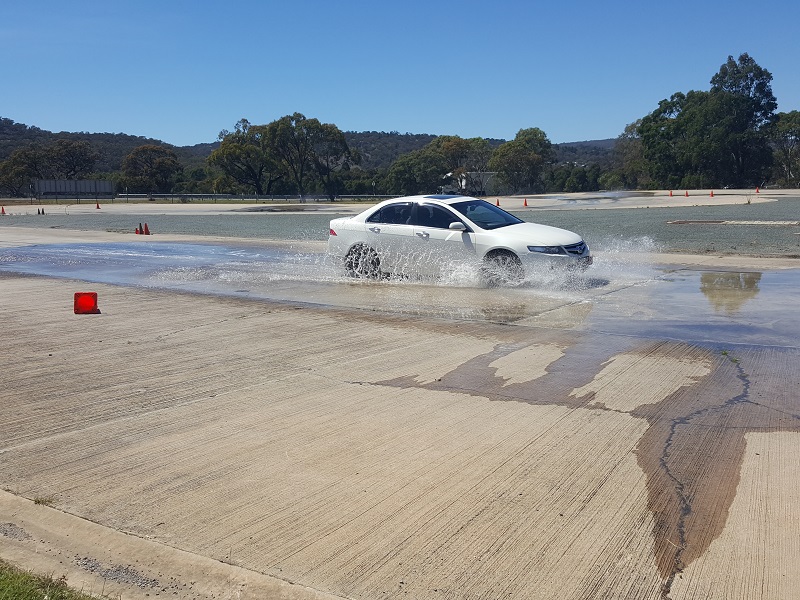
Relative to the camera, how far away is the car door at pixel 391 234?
14.1 meters

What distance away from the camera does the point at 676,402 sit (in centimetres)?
631

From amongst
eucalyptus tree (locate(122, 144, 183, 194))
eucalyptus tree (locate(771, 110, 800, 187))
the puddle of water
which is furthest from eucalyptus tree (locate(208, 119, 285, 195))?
the puddle of water

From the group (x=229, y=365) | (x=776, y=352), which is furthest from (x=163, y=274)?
(x=776, y=352)

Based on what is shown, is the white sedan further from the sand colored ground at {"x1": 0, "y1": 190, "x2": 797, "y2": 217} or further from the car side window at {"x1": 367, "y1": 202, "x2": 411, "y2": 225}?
the sand colored ground at {"x1": 0, "y1": 190, "x2": 797, "y2": 217}

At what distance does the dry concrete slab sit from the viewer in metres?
3.74

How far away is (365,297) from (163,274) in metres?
5.18

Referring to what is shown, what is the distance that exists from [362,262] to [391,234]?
30.9 inches

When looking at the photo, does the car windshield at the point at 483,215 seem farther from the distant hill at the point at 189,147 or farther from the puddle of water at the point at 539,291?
the distant hill at the point at 189,147

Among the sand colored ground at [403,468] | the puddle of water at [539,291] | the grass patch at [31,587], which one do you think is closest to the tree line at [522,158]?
the puddle of water at [539,291]

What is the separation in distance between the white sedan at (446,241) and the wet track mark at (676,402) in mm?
4058

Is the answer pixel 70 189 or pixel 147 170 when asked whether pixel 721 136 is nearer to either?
pixel 147 170

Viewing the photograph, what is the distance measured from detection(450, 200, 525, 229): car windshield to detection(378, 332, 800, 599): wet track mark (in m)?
4.93

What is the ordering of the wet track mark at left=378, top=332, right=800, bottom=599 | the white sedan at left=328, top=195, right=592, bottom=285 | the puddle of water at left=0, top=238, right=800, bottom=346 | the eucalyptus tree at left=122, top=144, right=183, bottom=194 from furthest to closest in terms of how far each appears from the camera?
1. the eucalyptus tree at left=122, top=144, right=183, bottom=194
2. the white sedan at left=328, top=195, right=592, bottom=285
3. the puddle of water at left=0, top=238, right=800, bottom=346
4. the wet track mark at left=378, top=332, right=800, bottom=599

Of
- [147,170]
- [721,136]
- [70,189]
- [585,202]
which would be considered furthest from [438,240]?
[147,170]
